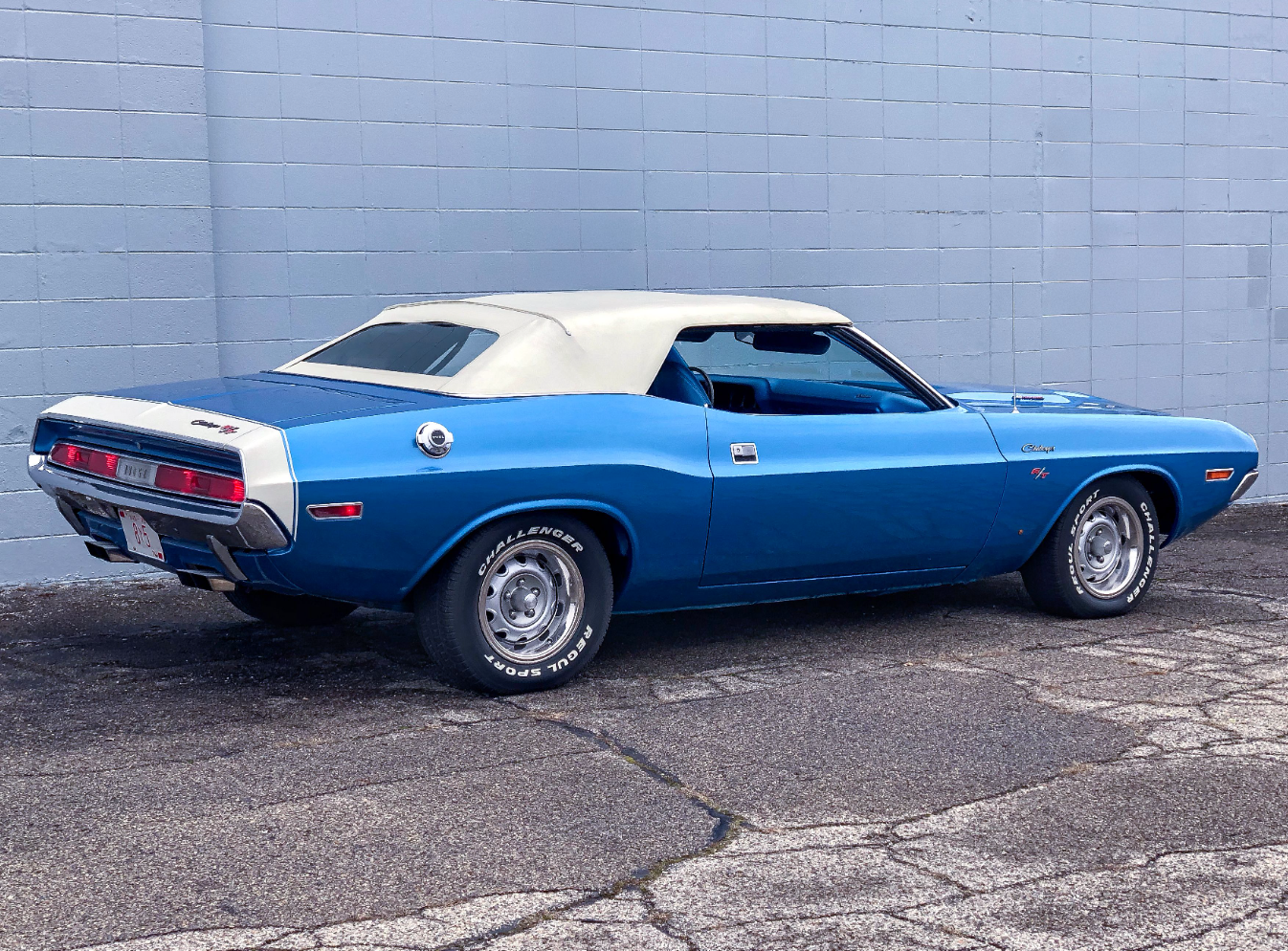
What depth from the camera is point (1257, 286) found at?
11141mm

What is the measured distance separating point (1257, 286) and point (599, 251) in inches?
202

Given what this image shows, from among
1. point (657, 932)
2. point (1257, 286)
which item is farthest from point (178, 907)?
point (1257, 286)

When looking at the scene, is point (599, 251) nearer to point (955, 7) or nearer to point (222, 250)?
point (222, 250)

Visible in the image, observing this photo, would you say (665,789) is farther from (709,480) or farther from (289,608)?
(289,608)

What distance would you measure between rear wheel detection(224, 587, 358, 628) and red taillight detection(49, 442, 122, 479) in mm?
935

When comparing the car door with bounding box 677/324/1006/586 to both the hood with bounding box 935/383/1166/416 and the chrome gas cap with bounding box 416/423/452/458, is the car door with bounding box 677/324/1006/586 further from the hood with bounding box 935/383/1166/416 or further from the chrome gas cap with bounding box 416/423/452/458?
the chrome gas cap with bounding box 416/423/452/458

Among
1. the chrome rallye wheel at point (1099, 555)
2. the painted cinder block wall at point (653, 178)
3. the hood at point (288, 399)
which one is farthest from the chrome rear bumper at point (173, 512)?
the chrome rallye wheel at point (1099, 555)

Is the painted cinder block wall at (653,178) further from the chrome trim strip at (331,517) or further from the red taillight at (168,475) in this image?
the chrome trim strip at (331,517)

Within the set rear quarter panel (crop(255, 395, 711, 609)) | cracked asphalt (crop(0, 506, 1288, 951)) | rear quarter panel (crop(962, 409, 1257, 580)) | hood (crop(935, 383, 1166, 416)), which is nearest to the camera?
cracked asphalt (crop(0, 506, 1288, 951))

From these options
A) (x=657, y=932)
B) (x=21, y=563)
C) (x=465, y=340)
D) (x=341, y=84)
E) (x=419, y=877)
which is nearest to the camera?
(x=657, y=932)

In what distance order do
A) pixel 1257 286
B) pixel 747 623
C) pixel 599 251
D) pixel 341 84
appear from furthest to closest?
pixel 1257 286 → pixel 599 251 → pixel 341 84 → pixel 747 623

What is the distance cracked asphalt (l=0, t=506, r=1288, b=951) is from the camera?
Result: 3.41 meters

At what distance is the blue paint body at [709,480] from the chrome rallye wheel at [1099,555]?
12 centimetres


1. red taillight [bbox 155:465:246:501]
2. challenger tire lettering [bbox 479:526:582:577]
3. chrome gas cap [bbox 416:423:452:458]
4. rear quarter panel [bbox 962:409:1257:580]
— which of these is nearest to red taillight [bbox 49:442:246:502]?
red taillight [bbox 155:465:246:501]
